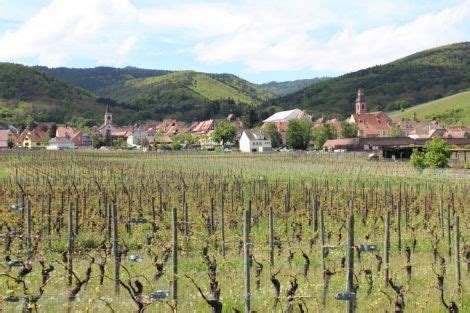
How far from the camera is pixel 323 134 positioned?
368 feet

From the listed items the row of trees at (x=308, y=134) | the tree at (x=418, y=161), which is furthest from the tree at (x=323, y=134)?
the tree at (x=418, y=161)

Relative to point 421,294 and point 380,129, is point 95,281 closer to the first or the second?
point 421,294

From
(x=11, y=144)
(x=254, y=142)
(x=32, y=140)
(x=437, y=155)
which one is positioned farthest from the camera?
(x=32, y=140)

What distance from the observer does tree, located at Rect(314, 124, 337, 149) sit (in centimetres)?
11188

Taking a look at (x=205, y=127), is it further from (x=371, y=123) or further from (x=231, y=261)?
(x=231, y=261)

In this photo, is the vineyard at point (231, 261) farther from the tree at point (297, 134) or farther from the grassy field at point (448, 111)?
the grassy field at point (448, 111)

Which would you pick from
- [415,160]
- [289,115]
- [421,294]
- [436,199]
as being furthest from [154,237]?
[289,115]

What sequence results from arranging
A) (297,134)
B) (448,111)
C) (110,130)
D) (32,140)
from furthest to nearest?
Result: (110,130)
(448,111)
(32,140)
(297,134)

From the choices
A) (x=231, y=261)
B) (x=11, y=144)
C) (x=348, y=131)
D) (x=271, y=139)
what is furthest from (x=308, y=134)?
(x=231, y=261)

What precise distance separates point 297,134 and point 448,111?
68.0 m

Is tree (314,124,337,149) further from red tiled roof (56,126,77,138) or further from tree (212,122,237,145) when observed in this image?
red tiled roof (56,126,77,138)

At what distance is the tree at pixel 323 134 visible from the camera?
367 feet

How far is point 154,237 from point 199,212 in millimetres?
4746

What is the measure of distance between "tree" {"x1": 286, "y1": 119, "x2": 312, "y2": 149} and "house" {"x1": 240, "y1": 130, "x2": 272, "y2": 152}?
17.0 feet
